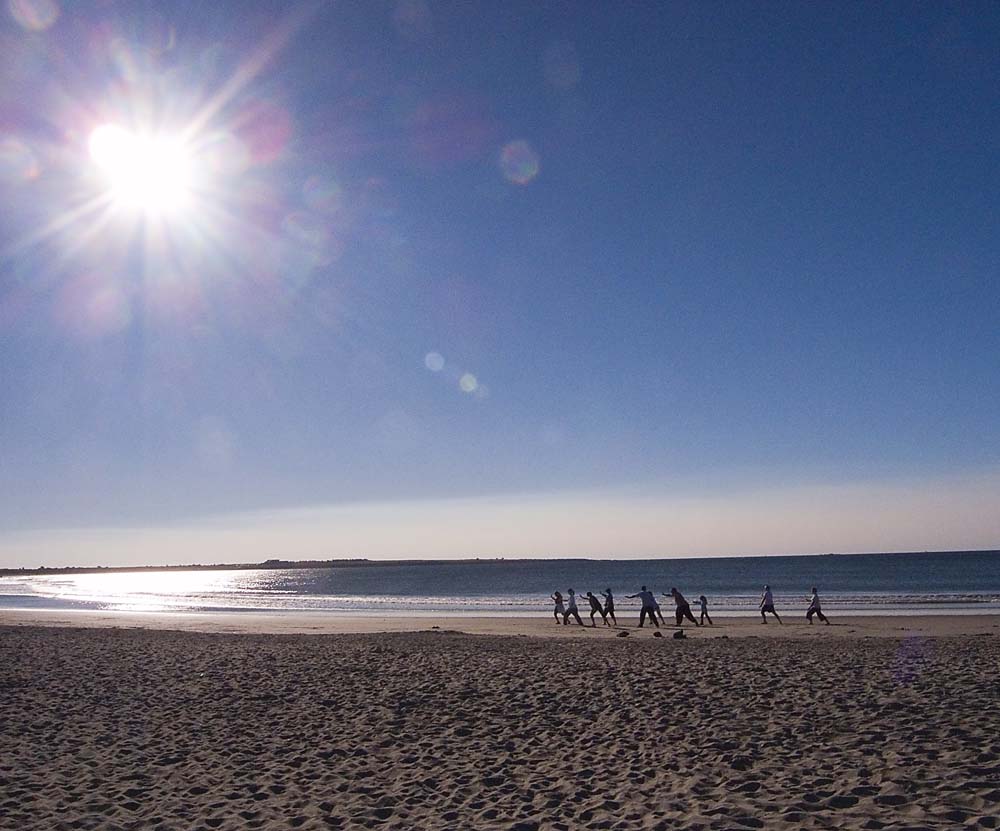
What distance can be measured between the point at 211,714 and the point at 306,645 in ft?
29.1

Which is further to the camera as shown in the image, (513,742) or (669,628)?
(669,628)

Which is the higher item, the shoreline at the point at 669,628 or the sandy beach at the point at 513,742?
the sandy beach at the point at 513,742

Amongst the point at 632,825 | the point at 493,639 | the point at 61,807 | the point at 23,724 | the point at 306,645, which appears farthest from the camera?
the point at 493,639

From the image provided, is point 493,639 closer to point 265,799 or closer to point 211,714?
point 211,714

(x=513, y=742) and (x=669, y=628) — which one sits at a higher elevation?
(x=513, y=742)

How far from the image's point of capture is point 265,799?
6996mm

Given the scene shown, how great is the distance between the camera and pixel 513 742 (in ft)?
28.5

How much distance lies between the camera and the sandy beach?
6398mm

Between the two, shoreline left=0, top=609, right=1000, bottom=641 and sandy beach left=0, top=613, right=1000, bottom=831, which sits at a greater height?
sandy beach left=0, top=613, right=1000, bottom=831

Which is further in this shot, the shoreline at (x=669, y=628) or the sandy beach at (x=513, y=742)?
the shoreline at (x=669, y=628)

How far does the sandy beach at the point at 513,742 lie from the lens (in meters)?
6.40

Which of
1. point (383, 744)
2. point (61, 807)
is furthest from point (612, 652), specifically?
point (61, 807)

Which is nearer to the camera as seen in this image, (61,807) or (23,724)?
(61,807)

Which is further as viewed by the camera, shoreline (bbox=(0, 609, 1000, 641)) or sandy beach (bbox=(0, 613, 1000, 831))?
shoreline (bbox=(0, 609, 1000, 641))
